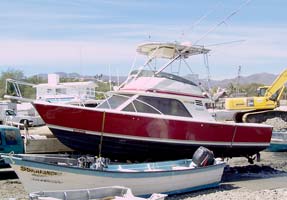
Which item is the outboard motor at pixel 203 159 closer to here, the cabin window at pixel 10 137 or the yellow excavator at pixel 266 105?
the cabin window at pixel 10 137

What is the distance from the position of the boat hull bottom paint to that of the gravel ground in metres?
1.85

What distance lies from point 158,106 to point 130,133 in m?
1.51

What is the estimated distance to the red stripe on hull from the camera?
16562 mm

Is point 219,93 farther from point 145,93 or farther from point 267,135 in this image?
point 145,93

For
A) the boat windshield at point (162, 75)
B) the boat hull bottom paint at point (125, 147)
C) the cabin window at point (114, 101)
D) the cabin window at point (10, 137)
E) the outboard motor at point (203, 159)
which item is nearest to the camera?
the outboard motor at point (203, 159)

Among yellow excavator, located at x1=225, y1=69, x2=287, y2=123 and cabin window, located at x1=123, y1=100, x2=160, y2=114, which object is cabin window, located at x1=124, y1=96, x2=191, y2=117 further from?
yellow excavator, located at x1=225, y1=69, x2=287, y2=123

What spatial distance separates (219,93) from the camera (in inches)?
882

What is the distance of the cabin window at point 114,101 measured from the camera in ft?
57.8

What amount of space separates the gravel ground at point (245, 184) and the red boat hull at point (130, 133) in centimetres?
164

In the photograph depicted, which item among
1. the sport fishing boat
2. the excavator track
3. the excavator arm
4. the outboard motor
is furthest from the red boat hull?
the excavator arm

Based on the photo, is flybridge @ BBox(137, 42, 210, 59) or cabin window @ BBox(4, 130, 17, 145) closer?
cabin window @ BBox(4, 130, 17, 145)

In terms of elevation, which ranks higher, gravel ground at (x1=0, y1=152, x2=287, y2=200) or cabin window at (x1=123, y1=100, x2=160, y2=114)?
cabin window at (x1=123, y1=100, x2=160, y2=114)

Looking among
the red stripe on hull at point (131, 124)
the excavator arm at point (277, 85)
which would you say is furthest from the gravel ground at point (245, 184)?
the excavator arm at point (277, 85)

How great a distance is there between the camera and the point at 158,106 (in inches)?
696
